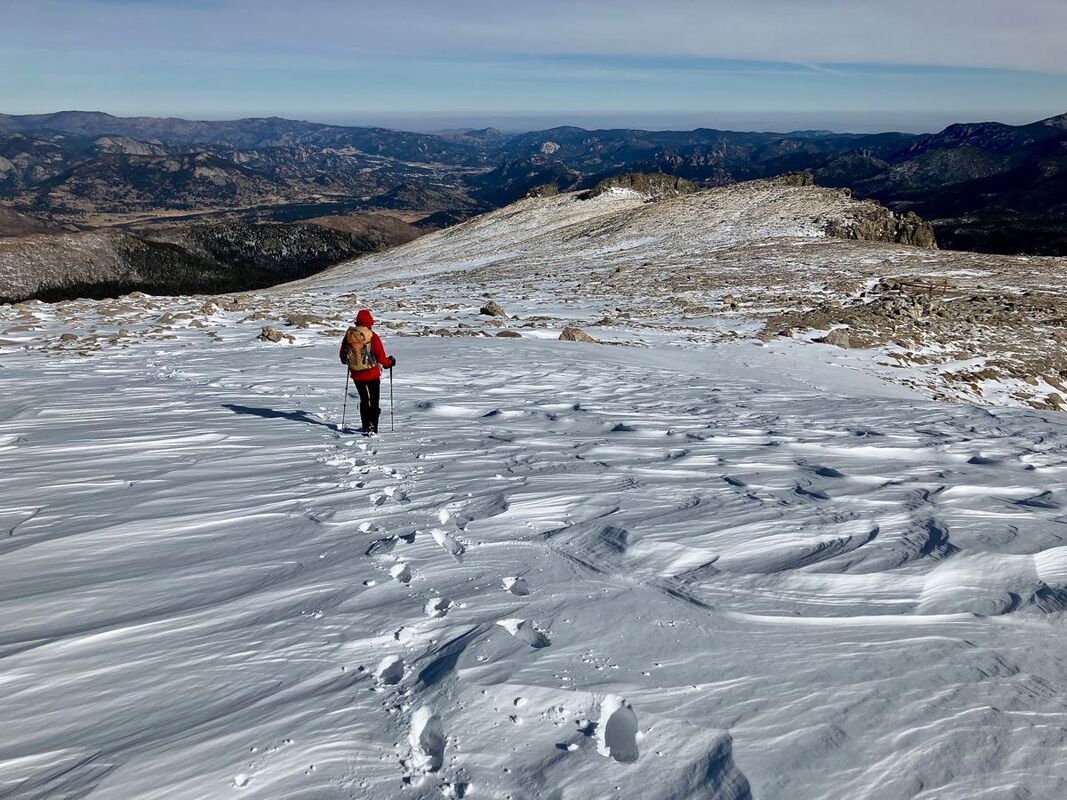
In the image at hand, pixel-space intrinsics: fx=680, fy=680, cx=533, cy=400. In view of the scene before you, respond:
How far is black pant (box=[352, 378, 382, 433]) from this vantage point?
28.2 ft

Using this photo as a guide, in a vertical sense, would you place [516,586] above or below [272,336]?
below

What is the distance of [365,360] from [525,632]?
5461 mm

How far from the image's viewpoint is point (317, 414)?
32.3 ft

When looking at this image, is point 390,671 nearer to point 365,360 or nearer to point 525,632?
point 525,632

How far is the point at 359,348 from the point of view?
28.2ft

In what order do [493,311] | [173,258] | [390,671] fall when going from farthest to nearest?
1. [173,258]
2. [493,311]
3. [390,671]

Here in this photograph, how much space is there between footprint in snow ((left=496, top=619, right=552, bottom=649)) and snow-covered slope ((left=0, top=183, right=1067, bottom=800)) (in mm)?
21

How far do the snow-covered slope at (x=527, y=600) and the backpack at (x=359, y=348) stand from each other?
0.95 m

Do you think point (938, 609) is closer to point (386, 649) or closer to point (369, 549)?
point (386, 649)

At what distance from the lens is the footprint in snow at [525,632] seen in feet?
12.5

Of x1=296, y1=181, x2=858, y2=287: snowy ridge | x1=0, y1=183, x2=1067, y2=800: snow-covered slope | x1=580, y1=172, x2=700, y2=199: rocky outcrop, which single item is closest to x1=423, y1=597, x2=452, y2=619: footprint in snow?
x1=0, y1=183, x2=1067, y2=800: snow-covered slope

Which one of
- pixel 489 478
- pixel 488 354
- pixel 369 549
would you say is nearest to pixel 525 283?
pixel 488 354

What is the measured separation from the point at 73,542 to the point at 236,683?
262 cm

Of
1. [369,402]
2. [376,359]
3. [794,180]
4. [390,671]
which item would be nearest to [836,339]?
[376,359]
